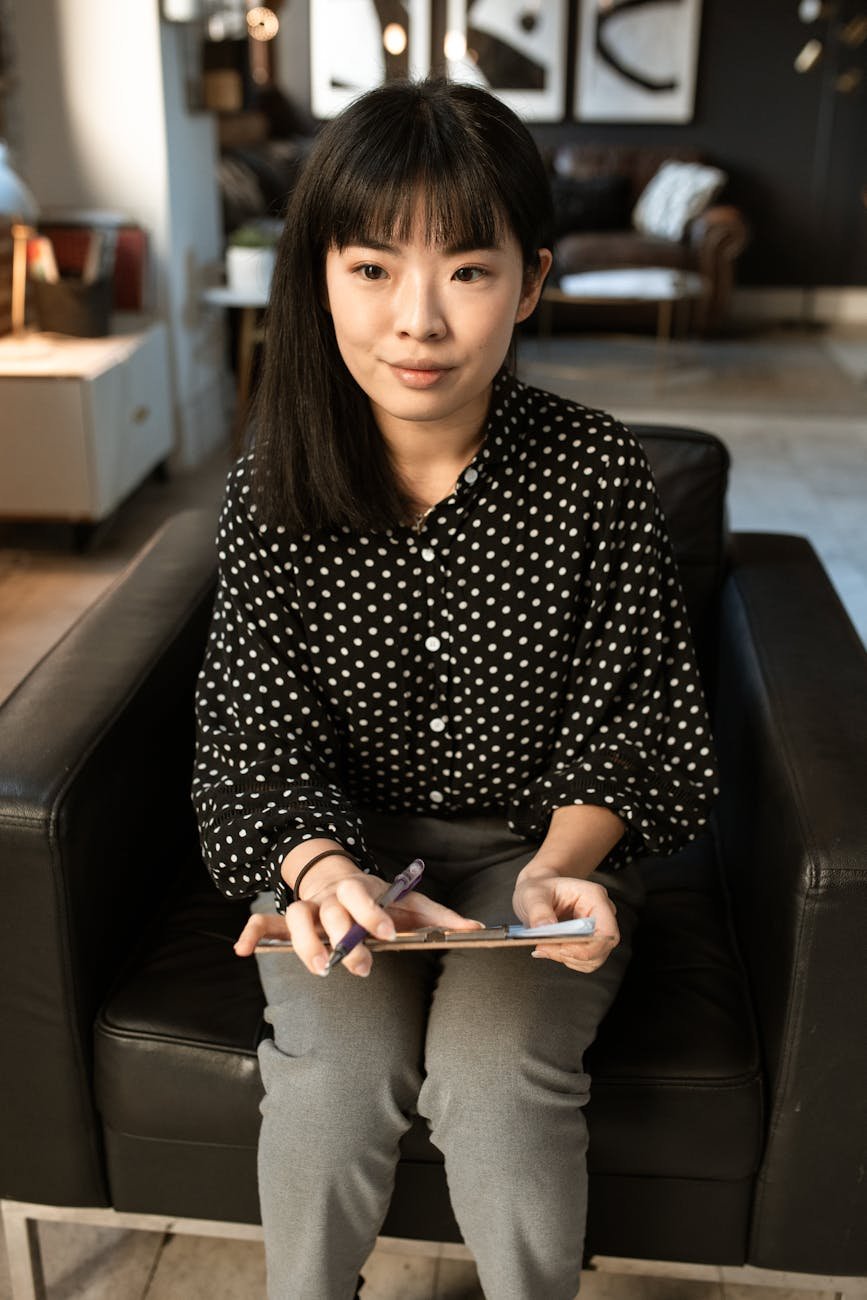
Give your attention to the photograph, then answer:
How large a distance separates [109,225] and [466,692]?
10.6 feet

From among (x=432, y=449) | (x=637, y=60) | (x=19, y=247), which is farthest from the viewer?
(x=637, y=60)

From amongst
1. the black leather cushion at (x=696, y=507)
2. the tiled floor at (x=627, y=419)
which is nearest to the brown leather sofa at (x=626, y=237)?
the tiled floor at (x=627, y=419)

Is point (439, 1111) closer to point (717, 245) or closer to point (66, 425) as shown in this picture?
point (66, 425)

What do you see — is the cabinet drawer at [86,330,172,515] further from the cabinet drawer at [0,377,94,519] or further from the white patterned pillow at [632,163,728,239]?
the white patterned pillow at [632,163,728,239]

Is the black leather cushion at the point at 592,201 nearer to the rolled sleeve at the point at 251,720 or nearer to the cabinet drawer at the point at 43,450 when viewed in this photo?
the cabinet drawer at the point at 43,450

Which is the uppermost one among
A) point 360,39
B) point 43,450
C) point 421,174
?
point 360,39

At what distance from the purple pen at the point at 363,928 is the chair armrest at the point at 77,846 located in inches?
9.7

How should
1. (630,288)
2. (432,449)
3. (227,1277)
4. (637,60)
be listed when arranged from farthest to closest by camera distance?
1. (637,60)
2. (630,288)
3. (227,1277)
4. (432,449)

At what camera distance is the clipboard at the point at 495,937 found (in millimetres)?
953

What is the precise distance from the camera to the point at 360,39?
7387 mm

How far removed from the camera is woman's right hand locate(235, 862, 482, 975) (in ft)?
3.17

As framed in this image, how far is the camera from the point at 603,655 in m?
1.22

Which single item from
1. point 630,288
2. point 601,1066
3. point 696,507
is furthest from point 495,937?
point 630,288

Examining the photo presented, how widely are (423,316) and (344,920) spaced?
1.57 feet
